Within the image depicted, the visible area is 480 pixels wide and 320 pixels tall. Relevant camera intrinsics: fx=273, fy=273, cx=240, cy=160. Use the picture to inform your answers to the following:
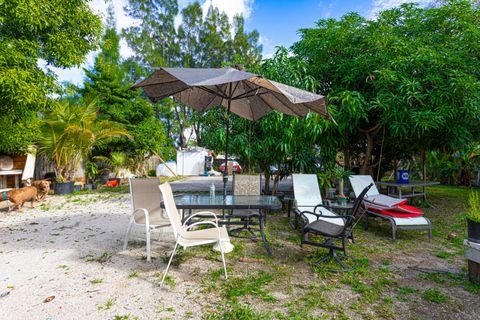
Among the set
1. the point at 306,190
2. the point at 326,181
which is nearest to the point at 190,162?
the point at 326,181

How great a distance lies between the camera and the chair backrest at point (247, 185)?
4.91 meters

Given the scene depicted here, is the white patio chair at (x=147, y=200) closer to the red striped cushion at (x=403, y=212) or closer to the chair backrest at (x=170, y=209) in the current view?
the chair backrest at (x=170, y=209)

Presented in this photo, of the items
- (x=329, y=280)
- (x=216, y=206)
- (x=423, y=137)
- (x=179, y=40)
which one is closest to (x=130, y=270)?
(x=216, y=206)

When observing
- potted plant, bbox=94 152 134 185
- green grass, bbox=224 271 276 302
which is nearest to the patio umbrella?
green grass, bbox=224 271 276 302

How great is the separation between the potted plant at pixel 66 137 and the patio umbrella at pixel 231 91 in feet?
19.6

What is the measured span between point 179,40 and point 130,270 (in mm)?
24076

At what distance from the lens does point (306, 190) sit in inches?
215

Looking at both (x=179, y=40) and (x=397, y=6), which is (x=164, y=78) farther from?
(x=179, y=40)

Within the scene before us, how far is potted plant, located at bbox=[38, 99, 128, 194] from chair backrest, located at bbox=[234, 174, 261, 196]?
7020mm

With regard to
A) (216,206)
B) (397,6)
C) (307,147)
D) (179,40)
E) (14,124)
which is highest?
(179,40)

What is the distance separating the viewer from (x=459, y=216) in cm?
645

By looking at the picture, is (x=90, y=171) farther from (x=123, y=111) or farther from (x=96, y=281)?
(x=96, y=281)

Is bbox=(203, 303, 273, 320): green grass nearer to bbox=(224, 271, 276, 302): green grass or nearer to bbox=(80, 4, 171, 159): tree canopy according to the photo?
bbox=(224, 271, 276, 302): green grass

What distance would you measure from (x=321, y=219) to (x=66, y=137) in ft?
28.9
